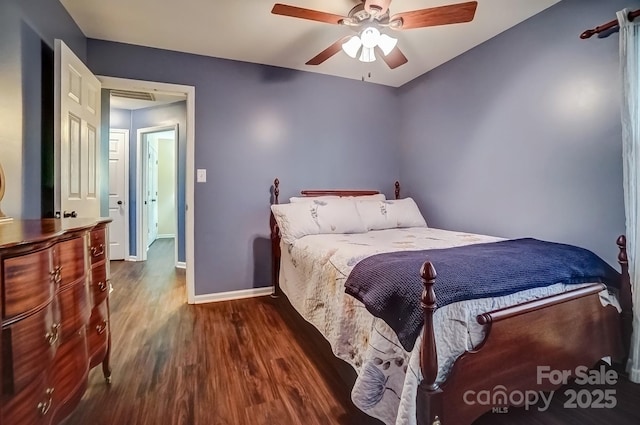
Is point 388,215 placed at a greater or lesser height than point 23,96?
lesser

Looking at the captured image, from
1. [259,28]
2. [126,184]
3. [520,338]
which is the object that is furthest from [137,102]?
[520,338]

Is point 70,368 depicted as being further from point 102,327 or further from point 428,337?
point 428,337

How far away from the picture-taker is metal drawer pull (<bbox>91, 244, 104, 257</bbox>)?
60.7 inches

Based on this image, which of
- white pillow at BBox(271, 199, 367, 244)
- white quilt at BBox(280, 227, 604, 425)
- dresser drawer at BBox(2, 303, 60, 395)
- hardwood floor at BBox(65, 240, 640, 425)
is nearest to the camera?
dresser drawer at BBox(2, 303, 60, 395)

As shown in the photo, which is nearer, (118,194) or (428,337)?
(428,337)

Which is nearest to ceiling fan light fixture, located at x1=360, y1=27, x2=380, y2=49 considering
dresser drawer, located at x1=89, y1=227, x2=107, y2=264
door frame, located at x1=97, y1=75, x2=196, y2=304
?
door frame, located at x1=97, y1=75, x2=196, y2=304

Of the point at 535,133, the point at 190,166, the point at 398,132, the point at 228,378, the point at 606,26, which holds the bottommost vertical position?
the point at 228,378

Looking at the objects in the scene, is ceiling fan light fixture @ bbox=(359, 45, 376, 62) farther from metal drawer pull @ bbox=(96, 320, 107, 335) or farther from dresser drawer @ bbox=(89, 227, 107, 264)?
metal drawer pull @ bbox=(96, 320, 107, 335)

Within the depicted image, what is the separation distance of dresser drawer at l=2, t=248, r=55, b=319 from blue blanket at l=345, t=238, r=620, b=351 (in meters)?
1.15

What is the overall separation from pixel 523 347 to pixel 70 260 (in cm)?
191

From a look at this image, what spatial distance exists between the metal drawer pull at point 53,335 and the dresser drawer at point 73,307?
2.7 inches

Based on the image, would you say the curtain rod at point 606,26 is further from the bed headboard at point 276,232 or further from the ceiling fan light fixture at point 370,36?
the bed headboard at point 276,232

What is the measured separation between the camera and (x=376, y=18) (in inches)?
79.7

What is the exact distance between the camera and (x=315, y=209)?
2818mm
